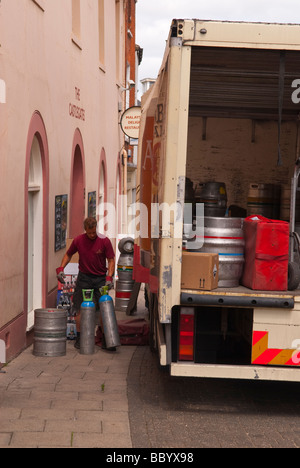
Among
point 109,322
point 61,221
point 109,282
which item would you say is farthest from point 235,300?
point 61,221

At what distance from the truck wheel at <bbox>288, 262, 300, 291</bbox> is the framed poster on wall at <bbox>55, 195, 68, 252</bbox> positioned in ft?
19.1

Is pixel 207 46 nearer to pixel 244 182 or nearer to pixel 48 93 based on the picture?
pixel 244 182

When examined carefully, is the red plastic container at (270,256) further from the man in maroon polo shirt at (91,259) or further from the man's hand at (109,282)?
the man in maroon polo shirt at (91,259)

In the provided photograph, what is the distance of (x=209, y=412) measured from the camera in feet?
23.3

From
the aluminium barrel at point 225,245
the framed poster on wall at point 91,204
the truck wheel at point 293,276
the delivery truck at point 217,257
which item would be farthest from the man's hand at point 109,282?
the framed poster on wall at point 91,204

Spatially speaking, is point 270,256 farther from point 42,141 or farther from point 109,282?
point 42,141

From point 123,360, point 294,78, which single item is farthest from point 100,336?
point 294,78

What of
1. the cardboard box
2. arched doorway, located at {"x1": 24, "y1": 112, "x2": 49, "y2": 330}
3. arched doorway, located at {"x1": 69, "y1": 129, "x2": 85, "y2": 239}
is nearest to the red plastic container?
the cardboard box

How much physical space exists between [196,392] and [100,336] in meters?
2.83

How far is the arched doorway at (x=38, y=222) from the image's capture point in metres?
10.7

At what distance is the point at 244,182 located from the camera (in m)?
10.2

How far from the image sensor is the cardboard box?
6578 millimetres

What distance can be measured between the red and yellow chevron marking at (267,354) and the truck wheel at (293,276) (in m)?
0.48

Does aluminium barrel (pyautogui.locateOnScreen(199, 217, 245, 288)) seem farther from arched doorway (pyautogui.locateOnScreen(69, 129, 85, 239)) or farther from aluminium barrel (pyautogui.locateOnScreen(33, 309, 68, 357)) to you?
arched doorway (pyautogui.locateOnScreen(69, 129, 85, 239))
